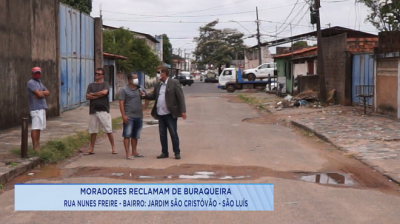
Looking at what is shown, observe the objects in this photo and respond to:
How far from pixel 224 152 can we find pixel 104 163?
2.77 m

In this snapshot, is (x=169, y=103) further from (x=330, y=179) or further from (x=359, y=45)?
(x=359, y=45)

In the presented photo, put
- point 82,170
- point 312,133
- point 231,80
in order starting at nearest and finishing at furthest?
point 82,170 < point 312,133 < point 231,80

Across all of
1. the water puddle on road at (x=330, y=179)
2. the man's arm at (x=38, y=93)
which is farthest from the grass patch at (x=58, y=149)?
the water puddle on road at (x=330, y=179)

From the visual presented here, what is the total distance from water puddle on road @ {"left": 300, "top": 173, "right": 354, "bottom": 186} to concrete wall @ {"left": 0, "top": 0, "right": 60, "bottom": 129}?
29.0 ft

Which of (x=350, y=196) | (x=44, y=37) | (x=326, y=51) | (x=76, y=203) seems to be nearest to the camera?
(x=76, y=203)

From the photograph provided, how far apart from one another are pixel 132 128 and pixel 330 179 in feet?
13.2

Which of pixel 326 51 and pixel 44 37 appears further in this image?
pixel 326 51

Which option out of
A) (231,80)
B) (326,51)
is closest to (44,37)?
(326,51)

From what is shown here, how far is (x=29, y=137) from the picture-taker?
43.0 ft

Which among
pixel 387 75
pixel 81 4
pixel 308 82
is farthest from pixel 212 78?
pixel 387 75

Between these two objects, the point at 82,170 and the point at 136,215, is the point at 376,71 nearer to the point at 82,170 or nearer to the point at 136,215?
the point at 82,170

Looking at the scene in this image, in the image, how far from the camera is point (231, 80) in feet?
168

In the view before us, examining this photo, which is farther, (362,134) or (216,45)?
(216,45)

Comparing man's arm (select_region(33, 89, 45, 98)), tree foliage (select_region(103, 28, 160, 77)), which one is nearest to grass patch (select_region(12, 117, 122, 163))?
man's arm (select_region(33, 89, 45, 98))
